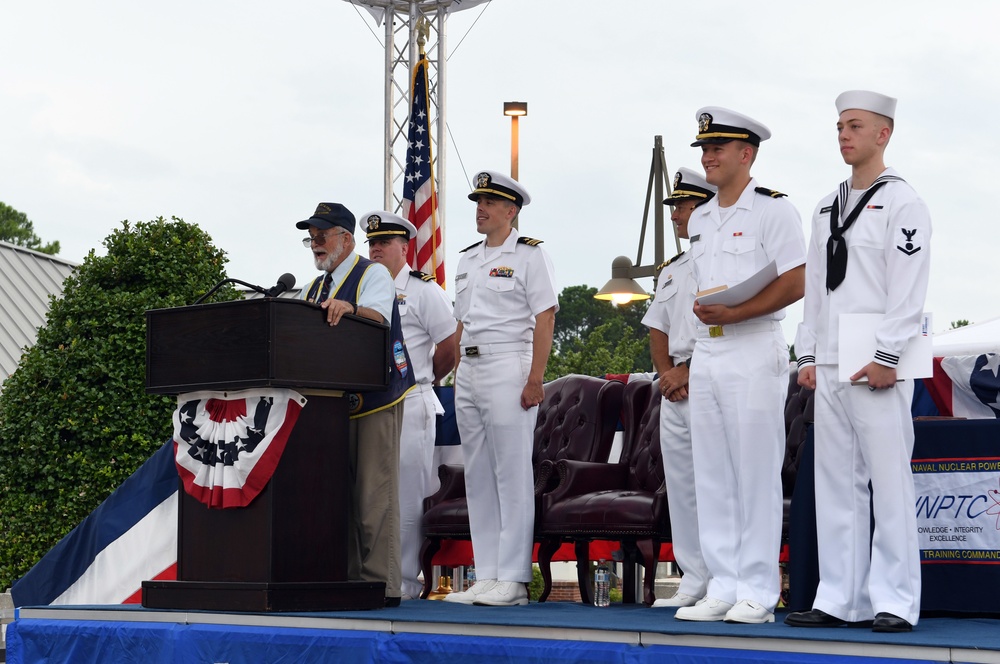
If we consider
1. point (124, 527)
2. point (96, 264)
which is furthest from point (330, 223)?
point (96, 264)

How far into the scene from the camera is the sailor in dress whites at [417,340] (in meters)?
6.84

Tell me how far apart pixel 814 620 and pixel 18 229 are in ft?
160

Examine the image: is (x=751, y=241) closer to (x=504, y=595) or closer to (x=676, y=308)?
(x=676, y=308)

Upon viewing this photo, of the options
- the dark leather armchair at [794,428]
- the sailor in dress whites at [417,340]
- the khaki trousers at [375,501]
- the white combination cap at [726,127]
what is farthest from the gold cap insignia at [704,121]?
the sailor in dress whites at [417,340]

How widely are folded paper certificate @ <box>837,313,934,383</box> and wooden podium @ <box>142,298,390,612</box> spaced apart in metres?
2.05

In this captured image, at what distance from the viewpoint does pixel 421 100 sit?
1255 cm

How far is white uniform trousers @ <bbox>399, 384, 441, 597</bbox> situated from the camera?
6.72 metres

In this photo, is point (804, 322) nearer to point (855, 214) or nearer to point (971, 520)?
point (855, 214)

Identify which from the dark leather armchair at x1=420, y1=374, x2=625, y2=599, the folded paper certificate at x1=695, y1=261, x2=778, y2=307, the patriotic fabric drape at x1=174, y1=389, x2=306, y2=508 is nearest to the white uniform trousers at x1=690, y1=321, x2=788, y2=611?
the folded paper certificate at x1=695, y1=261, x2=778, y2=307

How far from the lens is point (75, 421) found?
8859 millimetres

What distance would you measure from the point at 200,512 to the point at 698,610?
2107mm

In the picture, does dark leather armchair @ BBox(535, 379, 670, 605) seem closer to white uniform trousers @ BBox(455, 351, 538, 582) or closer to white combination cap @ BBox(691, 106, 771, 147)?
white uniform trousers @ BBox(455, 351, 538, 582)

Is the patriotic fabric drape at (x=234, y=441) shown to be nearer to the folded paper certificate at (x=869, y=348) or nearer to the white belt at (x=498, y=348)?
the white belt at (x=498, y=348)

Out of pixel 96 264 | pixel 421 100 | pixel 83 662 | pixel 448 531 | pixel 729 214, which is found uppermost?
pixel 421 100
